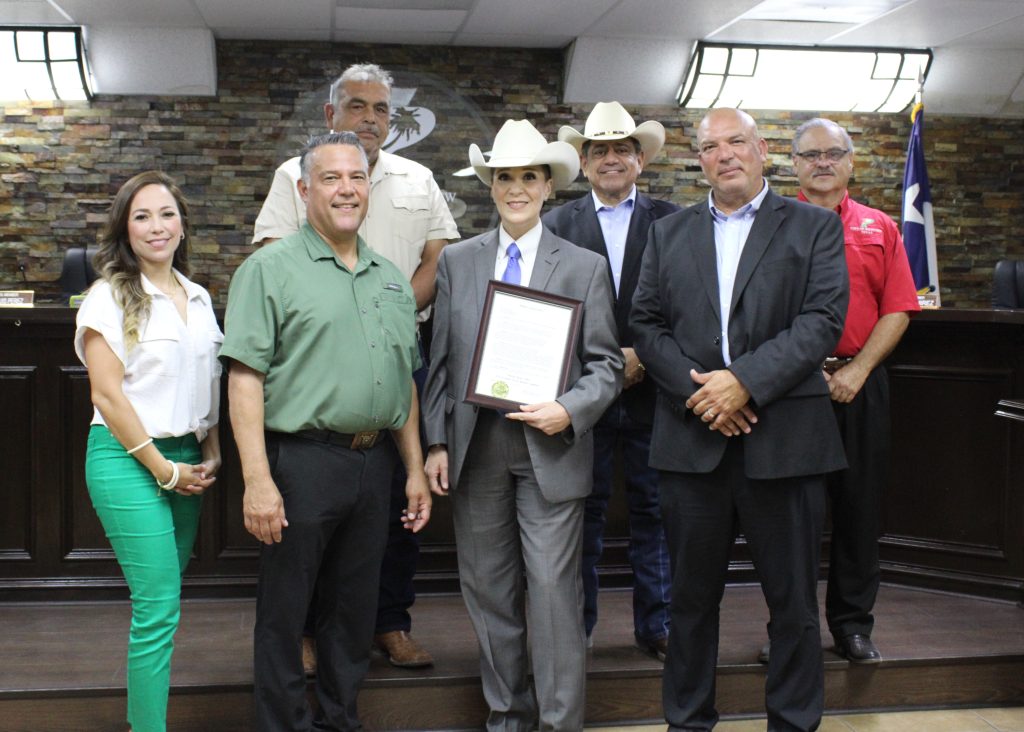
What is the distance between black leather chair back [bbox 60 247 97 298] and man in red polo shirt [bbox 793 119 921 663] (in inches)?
205

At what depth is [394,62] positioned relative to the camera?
7758mm

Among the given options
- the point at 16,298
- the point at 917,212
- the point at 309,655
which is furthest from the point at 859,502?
the point at 917,212

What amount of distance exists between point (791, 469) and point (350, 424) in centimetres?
104

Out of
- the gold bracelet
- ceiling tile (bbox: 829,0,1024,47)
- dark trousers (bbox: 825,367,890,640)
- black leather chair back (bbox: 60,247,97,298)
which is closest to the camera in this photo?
the gold bracelet

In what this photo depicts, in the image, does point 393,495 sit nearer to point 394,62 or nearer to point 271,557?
point 271,557

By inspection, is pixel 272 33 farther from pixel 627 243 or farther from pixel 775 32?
pixel 627 243

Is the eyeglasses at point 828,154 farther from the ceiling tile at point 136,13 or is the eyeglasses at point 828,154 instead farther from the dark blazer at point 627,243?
the ceiling tile at point 136,13

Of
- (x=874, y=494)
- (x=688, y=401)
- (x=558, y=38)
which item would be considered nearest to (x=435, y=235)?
(x=688, y=401)

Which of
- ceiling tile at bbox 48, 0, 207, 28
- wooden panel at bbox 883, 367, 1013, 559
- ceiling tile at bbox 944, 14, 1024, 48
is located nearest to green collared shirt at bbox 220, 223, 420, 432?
wooden panel at bbox 883, 367, 1013, 559

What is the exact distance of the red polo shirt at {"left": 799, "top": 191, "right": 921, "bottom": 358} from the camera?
10.1ft

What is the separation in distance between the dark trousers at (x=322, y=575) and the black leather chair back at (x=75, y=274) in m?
5.00

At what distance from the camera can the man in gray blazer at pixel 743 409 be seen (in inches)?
101

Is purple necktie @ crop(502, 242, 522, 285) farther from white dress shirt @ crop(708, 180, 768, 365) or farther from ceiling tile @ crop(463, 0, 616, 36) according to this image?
ceiling tile @ crop(463, 0, 616, 36)

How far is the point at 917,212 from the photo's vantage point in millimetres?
7008
